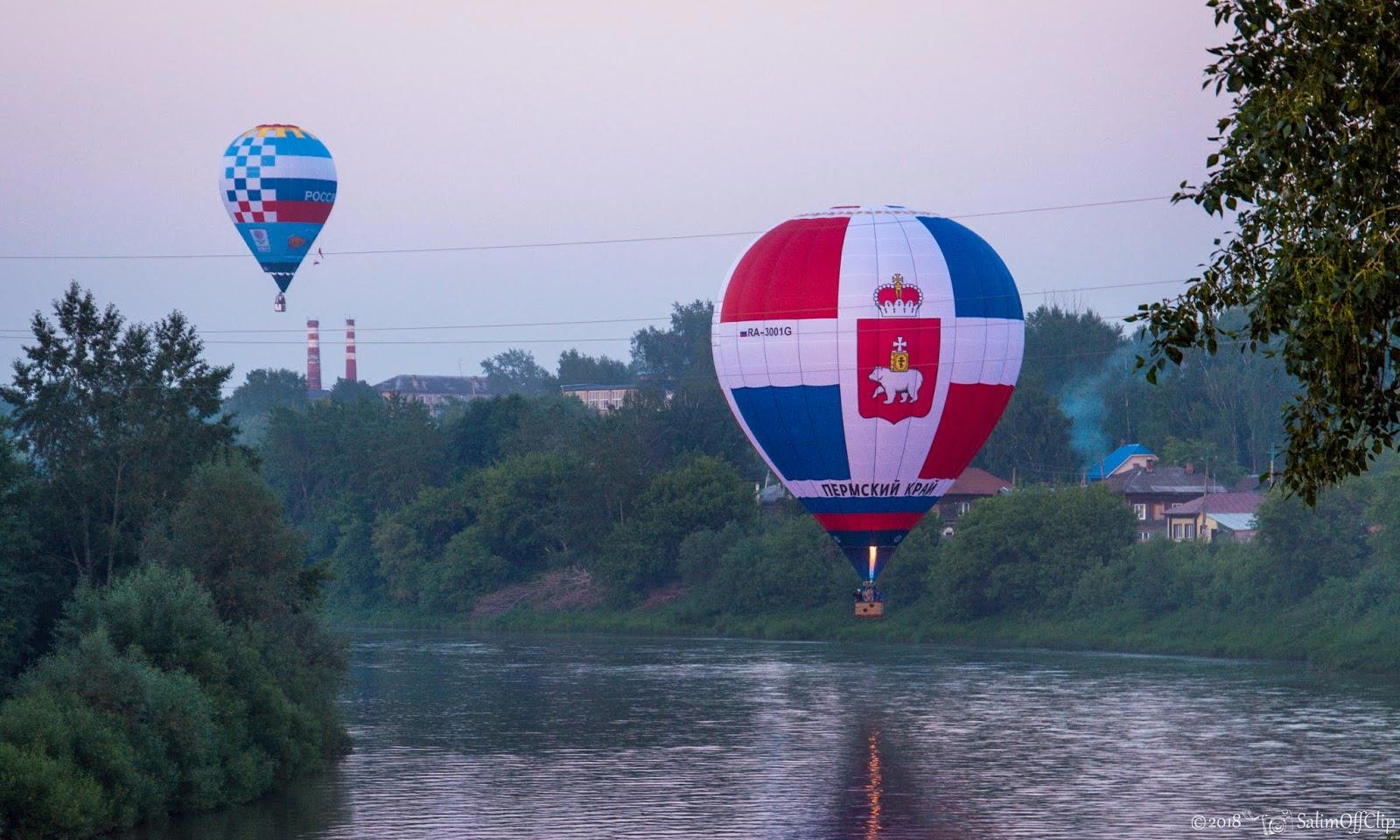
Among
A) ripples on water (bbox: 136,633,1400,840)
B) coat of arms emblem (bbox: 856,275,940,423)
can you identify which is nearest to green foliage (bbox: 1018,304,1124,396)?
ripples on water (bbox: 136,633,1400,840)

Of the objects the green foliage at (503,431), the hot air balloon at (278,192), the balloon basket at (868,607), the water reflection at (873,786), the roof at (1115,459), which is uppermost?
the hot air balloon at (278,192)

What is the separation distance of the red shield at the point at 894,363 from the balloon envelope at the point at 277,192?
22.7 m

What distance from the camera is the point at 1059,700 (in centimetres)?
6084

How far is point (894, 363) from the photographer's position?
189ft

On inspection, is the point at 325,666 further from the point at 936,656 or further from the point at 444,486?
the point at 444,486

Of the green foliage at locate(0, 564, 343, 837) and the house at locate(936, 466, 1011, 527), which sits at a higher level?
the house at locate(936, 466, 1011, 527)

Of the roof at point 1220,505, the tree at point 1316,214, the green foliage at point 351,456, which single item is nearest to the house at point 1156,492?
the roof at point 1220,505

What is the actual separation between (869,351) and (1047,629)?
1255 inches

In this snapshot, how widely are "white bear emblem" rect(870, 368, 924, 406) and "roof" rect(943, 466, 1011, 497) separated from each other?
165ft

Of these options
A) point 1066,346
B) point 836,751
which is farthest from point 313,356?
point 836,751

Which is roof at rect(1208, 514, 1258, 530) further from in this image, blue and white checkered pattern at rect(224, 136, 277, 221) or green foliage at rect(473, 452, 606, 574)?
blue and white checkered pattern at rect(224, 136, 277, 221)

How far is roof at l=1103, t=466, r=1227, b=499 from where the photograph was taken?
10806 centimetres

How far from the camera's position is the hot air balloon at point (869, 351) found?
57.1 metres

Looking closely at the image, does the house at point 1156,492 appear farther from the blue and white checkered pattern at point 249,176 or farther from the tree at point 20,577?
the tree at point 20,577
